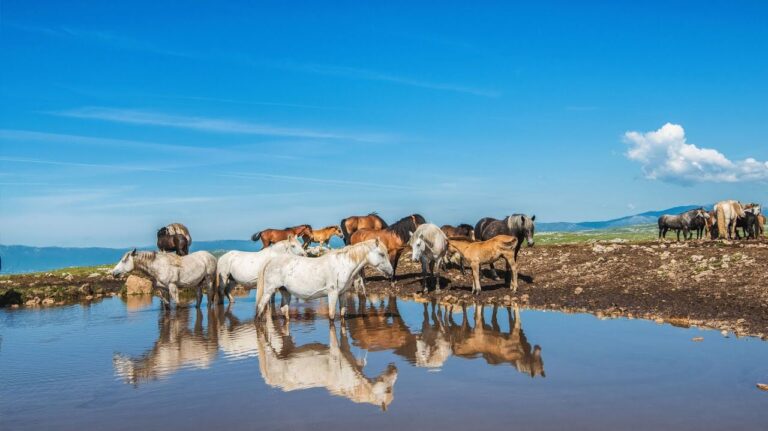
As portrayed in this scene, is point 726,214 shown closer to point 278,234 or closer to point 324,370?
point 278,234

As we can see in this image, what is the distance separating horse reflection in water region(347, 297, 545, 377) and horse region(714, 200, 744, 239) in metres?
20.6

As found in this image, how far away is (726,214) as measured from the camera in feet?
101

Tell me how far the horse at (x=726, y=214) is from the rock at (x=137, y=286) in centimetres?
3038

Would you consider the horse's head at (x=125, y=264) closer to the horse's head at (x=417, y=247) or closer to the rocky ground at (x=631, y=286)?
the rocky ground at (x=631, y=286)

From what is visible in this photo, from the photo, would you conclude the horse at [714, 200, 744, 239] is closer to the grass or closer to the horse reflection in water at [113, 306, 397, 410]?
the grass

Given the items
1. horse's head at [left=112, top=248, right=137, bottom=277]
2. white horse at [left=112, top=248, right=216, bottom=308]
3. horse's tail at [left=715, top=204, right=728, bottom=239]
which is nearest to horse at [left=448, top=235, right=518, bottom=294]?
white horse at [left=112, top=248, right=216, bottom=308]

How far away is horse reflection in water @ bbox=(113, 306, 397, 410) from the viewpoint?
8.93 meters

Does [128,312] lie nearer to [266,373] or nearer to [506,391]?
[266,373]

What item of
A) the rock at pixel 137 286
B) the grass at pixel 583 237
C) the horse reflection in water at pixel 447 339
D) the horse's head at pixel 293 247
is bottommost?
the horse reflection in water at pixel 447 339


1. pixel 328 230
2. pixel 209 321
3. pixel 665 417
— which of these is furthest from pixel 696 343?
pixel 328 230

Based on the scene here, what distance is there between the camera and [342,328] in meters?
14.1

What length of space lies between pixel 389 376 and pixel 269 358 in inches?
112

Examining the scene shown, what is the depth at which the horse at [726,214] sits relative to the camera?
30562 millimetres

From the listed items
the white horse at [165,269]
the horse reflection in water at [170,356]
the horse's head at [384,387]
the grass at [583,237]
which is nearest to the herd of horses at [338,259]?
the white horse at [165,269]
